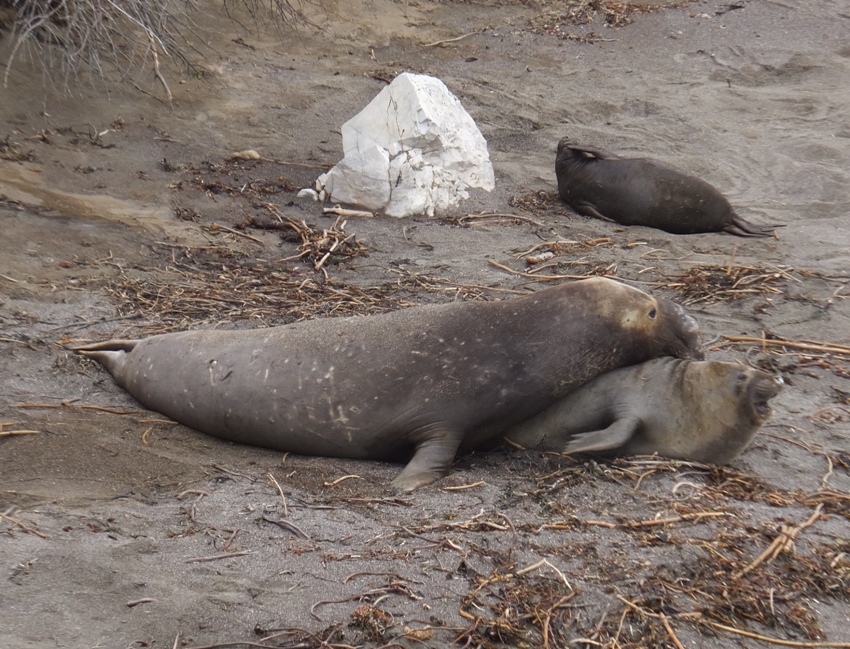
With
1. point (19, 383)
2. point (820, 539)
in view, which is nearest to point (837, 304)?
point (820, 539)

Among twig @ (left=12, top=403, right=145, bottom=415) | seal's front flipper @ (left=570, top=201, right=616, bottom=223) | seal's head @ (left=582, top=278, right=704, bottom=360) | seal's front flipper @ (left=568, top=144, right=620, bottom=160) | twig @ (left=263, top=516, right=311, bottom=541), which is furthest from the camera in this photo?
seal's front flipper @ (left=568, top=144, right=620, bottom=160)

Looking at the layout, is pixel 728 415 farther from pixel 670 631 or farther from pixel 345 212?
pixel 345 212

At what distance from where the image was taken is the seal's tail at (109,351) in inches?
191

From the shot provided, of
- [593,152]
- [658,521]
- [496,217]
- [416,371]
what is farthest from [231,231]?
[658,521]

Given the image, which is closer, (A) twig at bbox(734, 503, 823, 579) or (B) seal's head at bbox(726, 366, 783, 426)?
(A) twig at bbox(734, 503, 823, 579)

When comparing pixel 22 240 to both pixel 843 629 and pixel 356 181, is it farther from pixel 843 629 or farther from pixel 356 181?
pixel 843 629

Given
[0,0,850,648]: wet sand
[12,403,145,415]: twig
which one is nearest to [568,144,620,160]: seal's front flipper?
[0,0,850,648]: wet sand

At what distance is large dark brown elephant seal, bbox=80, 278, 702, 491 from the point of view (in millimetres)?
4156

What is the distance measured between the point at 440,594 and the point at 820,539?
1413 millimetres

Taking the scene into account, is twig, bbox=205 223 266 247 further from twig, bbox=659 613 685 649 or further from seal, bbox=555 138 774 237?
twig, bbox=659 613 685 649

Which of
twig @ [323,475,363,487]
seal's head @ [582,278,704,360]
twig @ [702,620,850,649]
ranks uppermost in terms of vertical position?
seal's head @ [582,278,704,360]

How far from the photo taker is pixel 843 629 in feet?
8.99

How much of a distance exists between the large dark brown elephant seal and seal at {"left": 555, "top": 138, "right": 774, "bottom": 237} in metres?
3.43

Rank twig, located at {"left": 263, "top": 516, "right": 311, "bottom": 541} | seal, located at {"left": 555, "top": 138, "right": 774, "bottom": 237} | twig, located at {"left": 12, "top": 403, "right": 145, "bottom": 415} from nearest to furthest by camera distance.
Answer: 1. twig, located at {"left": 263, "top": 516, "right": 311, "bottom": 541}
2. twig, located at {"left": 12, "top": 403, "right": 145, "bottom": 415}
3. seal, located at {"left": 555, "top": 138, "right": 774, "bottom": 237}
